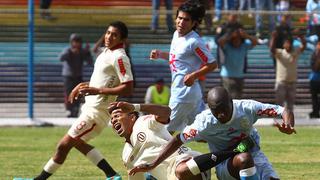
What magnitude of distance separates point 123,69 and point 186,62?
89 centimetres

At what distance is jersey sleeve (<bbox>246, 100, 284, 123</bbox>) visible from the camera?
8.60 m

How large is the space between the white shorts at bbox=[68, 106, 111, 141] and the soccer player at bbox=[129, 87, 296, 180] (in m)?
2.19

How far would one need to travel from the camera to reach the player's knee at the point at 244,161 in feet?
28.2

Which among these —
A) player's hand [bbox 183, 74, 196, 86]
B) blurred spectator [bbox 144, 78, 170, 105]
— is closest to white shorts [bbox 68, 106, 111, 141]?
player's hand [bbox 183, 74, 196, 86]

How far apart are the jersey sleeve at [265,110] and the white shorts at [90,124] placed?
2864mm

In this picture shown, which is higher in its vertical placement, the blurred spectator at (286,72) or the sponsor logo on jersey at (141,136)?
the sponsor logo on jersey at (141,136)

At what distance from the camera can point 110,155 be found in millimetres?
14156

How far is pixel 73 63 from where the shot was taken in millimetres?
21031

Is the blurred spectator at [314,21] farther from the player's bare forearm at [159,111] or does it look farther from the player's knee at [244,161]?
the player's knee at [244,161]

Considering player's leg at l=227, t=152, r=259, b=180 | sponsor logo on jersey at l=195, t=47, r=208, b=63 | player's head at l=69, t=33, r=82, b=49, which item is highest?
sponsor logo on jersey at l=195, t=47, r=208, b=63

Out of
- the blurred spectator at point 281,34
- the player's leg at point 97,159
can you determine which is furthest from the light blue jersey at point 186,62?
the blurred spectator at point 281,34

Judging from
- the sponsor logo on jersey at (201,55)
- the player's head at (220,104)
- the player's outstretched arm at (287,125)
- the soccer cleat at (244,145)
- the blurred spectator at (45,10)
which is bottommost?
the blurred spectator at (45,10)

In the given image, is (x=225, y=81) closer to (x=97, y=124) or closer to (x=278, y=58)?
(x=278, y=58)

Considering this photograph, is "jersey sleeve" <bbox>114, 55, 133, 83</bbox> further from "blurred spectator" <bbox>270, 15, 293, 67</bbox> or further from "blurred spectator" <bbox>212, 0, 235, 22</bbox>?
"blurred spectator" <bbox>212, 0, 235, 22</bbox>
